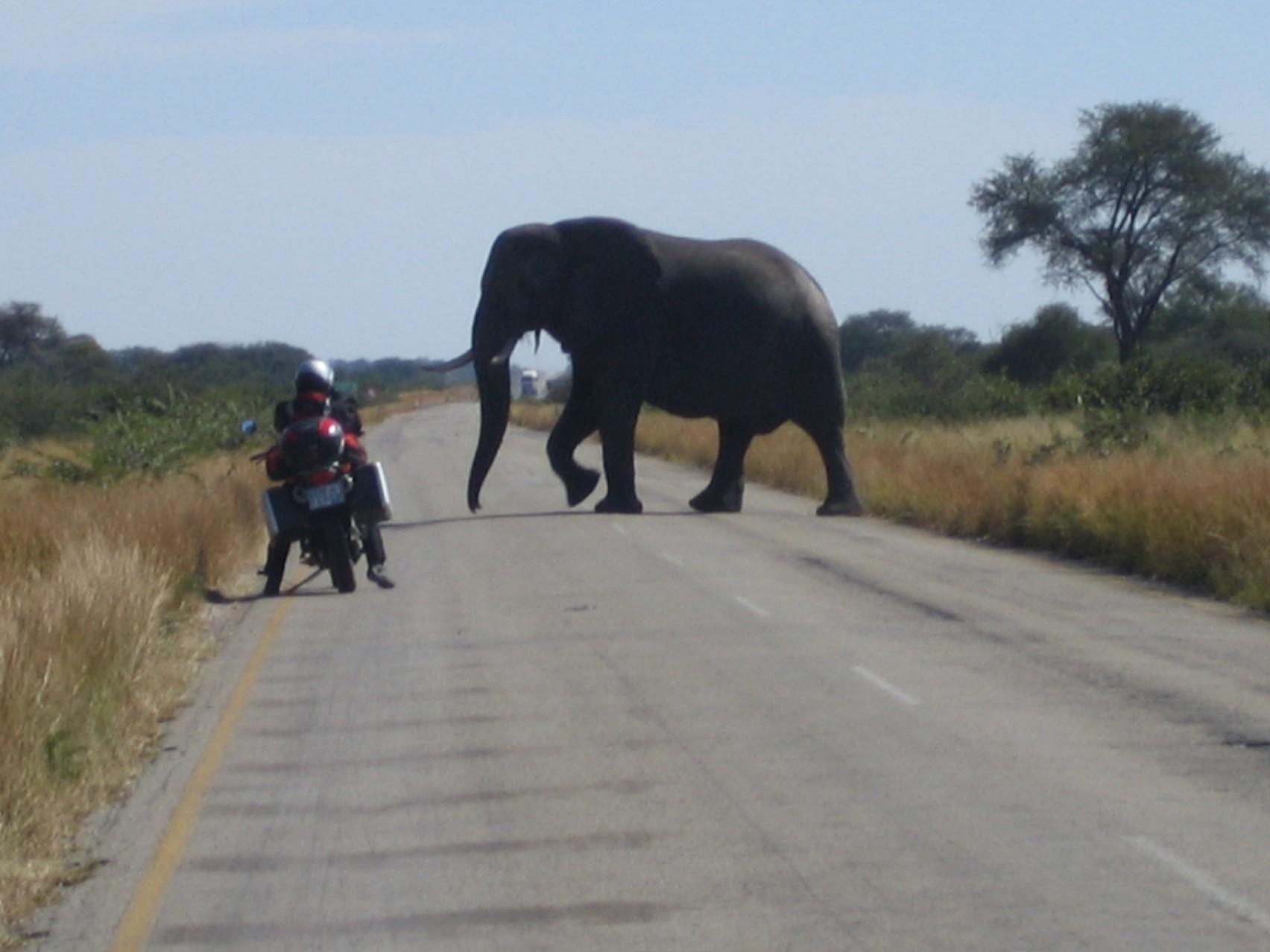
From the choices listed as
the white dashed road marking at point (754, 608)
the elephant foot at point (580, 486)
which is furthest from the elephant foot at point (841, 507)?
the white dashed road marking at point (754, 608)

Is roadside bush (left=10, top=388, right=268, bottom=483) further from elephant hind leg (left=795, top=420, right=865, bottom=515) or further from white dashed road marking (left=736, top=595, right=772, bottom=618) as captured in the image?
white dashed road marking (left=736, top=595, right=772, bottom=618)

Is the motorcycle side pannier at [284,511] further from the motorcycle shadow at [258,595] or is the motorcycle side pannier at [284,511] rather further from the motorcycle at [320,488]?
the motorcycle shadow at [258,595]

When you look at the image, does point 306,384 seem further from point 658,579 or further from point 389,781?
point 389,781

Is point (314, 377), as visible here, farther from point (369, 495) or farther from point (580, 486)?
point (580, 486)

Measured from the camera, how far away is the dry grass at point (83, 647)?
8.87 meters

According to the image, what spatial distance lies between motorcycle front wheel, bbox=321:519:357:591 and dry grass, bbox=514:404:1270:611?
299 inches

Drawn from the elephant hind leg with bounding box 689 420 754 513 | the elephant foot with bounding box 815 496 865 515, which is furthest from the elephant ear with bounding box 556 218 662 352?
the elephant foot with bounding box 815 496 865 515

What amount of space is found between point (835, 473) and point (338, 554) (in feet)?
42.5

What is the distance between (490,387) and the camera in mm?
27188

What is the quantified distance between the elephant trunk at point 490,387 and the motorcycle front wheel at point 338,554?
8.89 meters

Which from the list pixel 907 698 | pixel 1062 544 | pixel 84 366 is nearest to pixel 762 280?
pixel 1062 544

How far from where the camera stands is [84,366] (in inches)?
3556

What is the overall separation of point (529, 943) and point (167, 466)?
21925mm

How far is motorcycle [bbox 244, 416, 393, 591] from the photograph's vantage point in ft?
57.0
